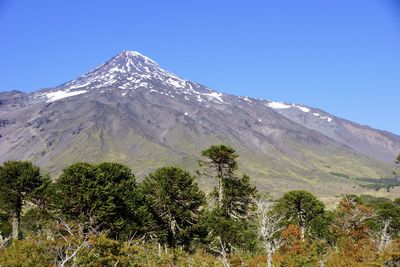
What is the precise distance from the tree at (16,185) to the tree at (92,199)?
22.9 ft

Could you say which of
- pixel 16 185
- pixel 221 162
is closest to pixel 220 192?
pixel 221 162

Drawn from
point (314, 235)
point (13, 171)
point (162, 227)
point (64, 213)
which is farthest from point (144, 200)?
point (314, 235)

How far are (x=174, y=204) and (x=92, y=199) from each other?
9.76 m

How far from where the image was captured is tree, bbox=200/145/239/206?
173 feet

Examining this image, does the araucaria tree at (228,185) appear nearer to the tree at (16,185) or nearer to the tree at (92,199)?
the tree at (92,199)

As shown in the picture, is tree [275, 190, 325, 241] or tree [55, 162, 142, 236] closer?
tree [55, 162, 142, 236]

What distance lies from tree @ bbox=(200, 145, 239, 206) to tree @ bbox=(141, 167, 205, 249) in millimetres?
2191

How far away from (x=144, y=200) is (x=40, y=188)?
1068 cm

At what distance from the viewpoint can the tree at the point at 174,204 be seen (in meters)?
52.5

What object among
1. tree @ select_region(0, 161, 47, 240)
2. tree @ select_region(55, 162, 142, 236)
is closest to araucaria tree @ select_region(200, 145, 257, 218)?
tree @ select_region(55, 162, 142, 236)

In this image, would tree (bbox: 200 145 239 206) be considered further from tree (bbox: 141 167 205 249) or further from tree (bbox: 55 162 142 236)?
tree (bbox: 55 162 142 236)

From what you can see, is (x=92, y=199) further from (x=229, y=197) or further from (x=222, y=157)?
(x=229, y=197)

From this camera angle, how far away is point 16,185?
52.9 m

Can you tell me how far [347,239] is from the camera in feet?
171
